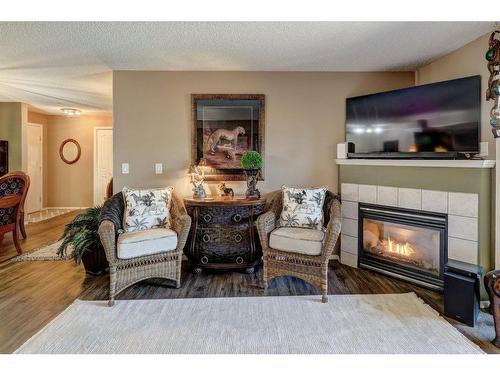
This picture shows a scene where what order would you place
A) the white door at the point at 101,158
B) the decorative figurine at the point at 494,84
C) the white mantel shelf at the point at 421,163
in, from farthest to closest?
the white door at the point at 101,158
the white mantel shelf at the point at 421,163
the decorative figurine at the point at 494,84

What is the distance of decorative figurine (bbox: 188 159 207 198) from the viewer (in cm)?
338

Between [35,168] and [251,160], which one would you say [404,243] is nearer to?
[251,160]

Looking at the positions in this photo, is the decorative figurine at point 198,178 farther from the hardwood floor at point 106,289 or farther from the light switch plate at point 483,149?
the light switch plate at point 483,149

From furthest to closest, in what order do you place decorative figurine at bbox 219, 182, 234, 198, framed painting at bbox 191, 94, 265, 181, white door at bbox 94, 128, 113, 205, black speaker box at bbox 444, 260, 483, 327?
white door at bbox 94, 128, 113, 205
framed painting at bbox 191, 94, 265, 181
decorative figurine at bbox 219, 182, 234, 198
black speaker box at bbox 444, 260, 483, 327

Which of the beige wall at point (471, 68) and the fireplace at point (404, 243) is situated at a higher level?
the beige wall at point (471, 68)

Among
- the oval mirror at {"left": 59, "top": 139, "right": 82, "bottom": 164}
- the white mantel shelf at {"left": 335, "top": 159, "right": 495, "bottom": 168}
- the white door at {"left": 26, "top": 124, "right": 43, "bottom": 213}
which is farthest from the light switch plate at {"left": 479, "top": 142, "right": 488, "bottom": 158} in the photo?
the white door at {"left": 26, "top": 124, "right": 43, "bottom": 213}

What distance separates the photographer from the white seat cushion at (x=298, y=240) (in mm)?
2621

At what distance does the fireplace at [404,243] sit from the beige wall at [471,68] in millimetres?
814

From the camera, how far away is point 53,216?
633 centimetres

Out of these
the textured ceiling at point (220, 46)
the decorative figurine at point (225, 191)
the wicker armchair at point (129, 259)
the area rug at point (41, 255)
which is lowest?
the area rug at point (41, 255)

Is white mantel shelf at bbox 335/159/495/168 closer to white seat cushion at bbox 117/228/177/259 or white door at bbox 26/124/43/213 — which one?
white seat cushion at bbox 117/228/177/259

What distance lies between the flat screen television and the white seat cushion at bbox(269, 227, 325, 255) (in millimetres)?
1283

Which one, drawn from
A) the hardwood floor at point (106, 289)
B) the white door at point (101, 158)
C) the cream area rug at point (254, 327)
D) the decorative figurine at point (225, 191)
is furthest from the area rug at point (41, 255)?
the white door at point (101, 158)
